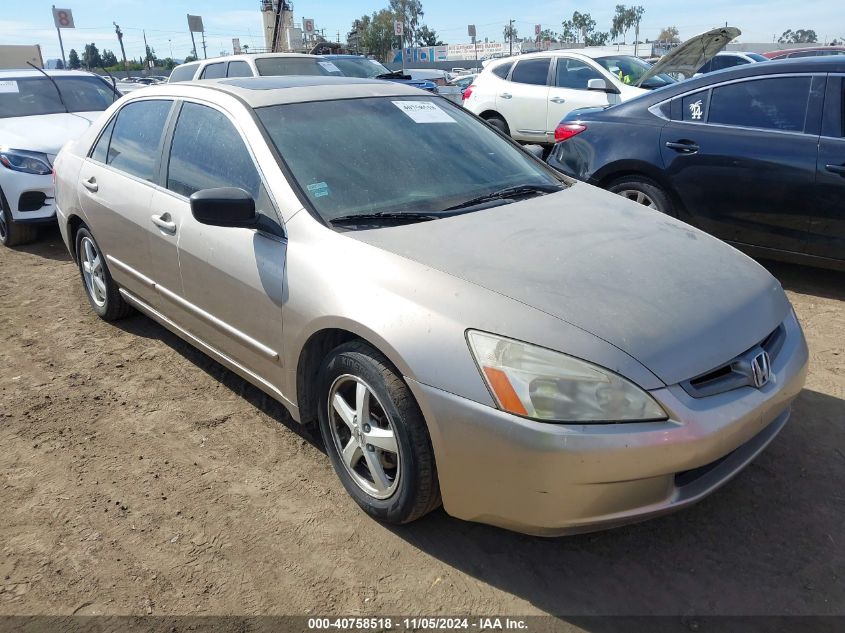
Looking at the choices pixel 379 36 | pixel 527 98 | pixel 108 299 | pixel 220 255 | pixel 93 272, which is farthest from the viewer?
pixel 379 36

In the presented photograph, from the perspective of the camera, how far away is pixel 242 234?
2.86 metres

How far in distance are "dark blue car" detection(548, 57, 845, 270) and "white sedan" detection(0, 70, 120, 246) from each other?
4.97 metres

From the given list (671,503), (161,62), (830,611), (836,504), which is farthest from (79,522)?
(161,62)

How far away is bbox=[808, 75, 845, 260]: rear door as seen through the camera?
4.18m

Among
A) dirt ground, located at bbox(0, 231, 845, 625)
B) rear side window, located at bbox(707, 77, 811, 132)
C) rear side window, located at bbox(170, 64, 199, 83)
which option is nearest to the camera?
dirt ground, located at bbox(0, 231, 845, 625)

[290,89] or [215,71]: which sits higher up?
[215,71]

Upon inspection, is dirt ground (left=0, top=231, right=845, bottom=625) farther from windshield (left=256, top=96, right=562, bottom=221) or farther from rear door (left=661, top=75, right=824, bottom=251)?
rear door (left=661, top=75, right=824, bottom=251)

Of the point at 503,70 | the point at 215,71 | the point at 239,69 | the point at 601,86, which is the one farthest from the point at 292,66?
the point at 601,86

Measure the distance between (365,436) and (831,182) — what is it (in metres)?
3.49

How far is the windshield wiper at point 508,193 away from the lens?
9.55 ft

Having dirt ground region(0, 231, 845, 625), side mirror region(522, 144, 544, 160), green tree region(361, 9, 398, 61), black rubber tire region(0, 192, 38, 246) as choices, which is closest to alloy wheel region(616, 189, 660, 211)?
side mirror region(522, 144, 544, 160)

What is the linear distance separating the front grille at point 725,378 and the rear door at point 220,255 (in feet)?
5.01

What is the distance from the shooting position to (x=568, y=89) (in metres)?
9.63

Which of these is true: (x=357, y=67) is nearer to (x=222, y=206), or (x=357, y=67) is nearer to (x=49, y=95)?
(x=49, y=95)
